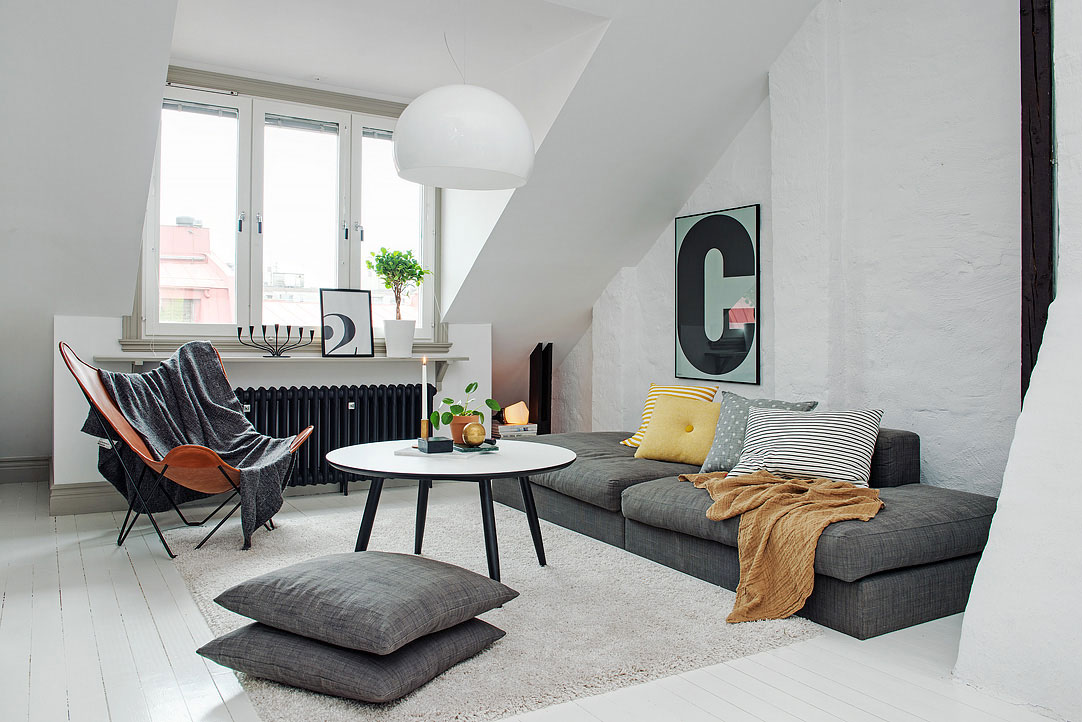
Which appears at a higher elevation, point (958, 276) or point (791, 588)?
point (958, 276)

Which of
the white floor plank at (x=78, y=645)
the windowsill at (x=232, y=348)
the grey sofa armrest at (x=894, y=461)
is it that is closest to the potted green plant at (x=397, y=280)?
the windowsill at (x=232, y=348)

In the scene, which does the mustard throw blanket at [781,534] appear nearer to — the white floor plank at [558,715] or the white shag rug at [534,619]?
the white shag rug at [534,619]

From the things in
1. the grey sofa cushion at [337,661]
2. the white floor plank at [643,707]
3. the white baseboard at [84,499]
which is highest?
the white baseboard at [84,499]

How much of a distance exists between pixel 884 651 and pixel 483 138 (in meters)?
2.04

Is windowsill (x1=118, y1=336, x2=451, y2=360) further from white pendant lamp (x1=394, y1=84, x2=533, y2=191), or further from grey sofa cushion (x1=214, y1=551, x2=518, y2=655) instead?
grey sofa cushion (x1=214, y1=551, x2=518, y2=655)

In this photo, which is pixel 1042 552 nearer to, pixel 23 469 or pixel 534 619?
pixel 534 619

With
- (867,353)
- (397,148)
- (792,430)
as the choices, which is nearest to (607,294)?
(867,353)

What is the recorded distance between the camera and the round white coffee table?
8.91ft

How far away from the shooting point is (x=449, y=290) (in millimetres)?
5168

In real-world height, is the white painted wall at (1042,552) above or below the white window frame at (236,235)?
below

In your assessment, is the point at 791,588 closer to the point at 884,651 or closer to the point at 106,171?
the point at 884,651

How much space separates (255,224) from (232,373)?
91 centimetres

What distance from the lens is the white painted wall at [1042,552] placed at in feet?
6.55

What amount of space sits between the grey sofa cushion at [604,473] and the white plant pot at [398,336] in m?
1.31
